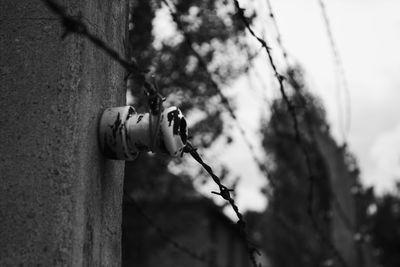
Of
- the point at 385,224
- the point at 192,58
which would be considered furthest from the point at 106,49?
the point at 385,224

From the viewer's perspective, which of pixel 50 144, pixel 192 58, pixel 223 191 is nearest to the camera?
pixel 50 144

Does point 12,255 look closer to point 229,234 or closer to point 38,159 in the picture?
point 38,159

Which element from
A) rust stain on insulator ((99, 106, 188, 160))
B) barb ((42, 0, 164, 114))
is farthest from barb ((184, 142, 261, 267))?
barb ((42, 0, 164, 114))

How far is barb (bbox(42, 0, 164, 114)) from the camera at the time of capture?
3.21 ft

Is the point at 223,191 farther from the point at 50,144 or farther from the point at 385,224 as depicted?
the point at 385,224

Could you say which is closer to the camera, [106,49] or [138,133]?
[106,49]

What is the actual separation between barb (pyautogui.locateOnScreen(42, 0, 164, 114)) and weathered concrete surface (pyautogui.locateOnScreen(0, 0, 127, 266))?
0.37 ft

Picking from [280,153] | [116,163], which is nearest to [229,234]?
[280,153]

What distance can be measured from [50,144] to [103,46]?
341mm

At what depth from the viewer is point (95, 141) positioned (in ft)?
4.40

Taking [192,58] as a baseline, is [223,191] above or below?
below

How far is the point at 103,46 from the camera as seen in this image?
3.27 feet

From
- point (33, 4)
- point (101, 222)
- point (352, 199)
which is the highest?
point (352, 199)

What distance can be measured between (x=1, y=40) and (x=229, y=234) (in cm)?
1877
